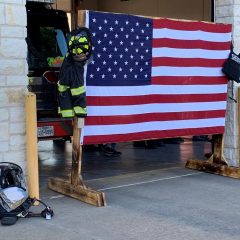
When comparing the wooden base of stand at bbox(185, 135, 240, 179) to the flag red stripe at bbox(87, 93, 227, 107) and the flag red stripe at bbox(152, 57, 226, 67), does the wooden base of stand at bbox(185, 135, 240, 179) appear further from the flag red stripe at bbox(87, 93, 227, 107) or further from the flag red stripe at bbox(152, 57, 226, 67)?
the flag red stripe at bbox(152, 57, 226, 67)

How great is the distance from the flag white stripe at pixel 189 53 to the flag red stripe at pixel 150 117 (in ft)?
2.99

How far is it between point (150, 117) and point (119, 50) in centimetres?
118

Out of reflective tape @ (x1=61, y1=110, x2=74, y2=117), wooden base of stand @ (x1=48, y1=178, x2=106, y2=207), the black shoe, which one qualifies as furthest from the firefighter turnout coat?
the black shoe

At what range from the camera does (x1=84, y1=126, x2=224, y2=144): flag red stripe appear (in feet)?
24.7

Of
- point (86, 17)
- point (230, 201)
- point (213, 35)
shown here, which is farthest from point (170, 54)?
point (230, 201)

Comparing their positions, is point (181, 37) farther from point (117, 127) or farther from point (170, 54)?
point (117, 127)

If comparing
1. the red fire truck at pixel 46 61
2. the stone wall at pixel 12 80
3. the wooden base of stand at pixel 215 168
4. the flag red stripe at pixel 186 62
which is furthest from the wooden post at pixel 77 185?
the wooden base of stand at pixel 215 168

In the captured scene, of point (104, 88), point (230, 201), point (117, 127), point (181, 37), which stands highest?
point (181, 37)

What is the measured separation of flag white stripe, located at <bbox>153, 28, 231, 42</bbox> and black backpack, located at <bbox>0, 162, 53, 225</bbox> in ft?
10.2

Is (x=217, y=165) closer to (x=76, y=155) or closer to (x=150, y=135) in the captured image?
(x=150, y=135)

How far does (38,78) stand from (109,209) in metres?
3.46

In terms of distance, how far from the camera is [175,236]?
18.7ft

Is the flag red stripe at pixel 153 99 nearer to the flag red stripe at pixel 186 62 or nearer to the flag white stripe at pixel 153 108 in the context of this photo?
the flag white stripe at pixel 153 108

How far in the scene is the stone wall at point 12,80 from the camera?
684 cm
